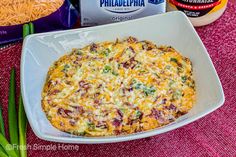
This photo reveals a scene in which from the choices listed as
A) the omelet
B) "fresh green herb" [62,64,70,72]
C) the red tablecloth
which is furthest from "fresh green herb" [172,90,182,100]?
"fresh green herb" [62,64,70,72]

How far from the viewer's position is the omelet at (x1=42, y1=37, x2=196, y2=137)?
1409 millimetres

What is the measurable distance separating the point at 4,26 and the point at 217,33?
0.71 metres

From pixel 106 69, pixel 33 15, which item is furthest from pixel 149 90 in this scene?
pixel 33 15

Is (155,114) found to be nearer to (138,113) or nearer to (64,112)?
(138,113)

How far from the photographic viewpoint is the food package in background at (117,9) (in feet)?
5.66

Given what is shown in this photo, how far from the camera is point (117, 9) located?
1738 mm

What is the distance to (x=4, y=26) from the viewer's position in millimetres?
1722

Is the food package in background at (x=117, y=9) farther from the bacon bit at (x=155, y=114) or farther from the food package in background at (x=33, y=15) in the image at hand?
the bacon bit at (x=155, y=114)

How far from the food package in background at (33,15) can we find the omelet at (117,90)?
0.65ft

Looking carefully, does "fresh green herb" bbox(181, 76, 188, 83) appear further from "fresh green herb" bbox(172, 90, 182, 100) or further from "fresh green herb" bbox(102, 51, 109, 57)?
"fresh green herb" bbox(102, 51, 109, 57)

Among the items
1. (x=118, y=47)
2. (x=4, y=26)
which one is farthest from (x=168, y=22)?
(x=4, y=26)

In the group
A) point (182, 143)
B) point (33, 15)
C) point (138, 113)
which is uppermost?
point (33, 15)

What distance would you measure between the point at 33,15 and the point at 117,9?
0.90 feet

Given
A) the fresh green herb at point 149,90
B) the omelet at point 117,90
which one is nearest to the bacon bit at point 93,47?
the omelet at point 117,90
